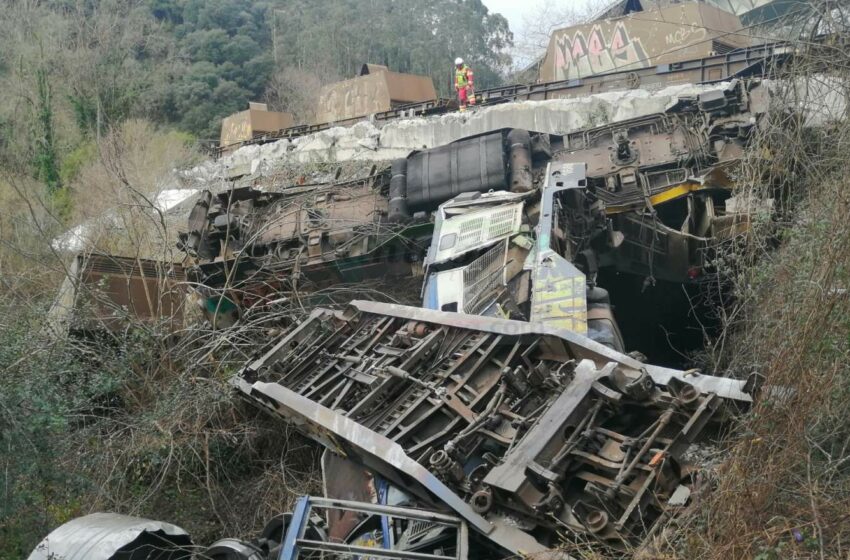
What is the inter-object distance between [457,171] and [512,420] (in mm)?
5228

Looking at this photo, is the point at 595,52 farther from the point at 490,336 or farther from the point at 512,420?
the point at 512,420

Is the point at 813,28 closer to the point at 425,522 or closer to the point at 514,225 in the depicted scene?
the point at 514,225

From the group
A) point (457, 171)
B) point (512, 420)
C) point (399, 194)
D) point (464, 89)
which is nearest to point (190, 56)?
point (464, 89)

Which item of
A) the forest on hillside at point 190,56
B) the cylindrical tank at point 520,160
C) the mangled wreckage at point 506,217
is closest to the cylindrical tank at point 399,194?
the mangled wreckage at point 506,217

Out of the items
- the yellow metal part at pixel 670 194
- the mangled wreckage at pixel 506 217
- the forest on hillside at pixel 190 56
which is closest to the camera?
the mangled wreckage at pixel 506 217

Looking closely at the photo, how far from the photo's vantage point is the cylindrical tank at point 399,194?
1045cm

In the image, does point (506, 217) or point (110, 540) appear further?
point (506, 217)

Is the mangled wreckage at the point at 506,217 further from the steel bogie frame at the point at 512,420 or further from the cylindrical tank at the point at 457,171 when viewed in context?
the steel bogie frame at the point at 512,420

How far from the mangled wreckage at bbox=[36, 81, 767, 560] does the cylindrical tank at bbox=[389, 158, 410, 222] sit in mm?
29

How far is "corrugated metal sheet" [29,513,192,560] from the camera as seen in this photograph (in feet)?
17.6

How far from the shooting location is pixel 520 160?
10164 mm

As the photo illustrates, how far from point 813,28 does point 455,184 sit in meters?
5.05

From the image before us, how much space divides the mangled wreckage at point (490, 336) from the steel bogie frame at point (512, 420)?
0.05 ft

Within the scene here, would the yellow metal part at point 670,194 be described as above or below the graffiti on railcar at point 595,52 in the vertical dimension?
below
